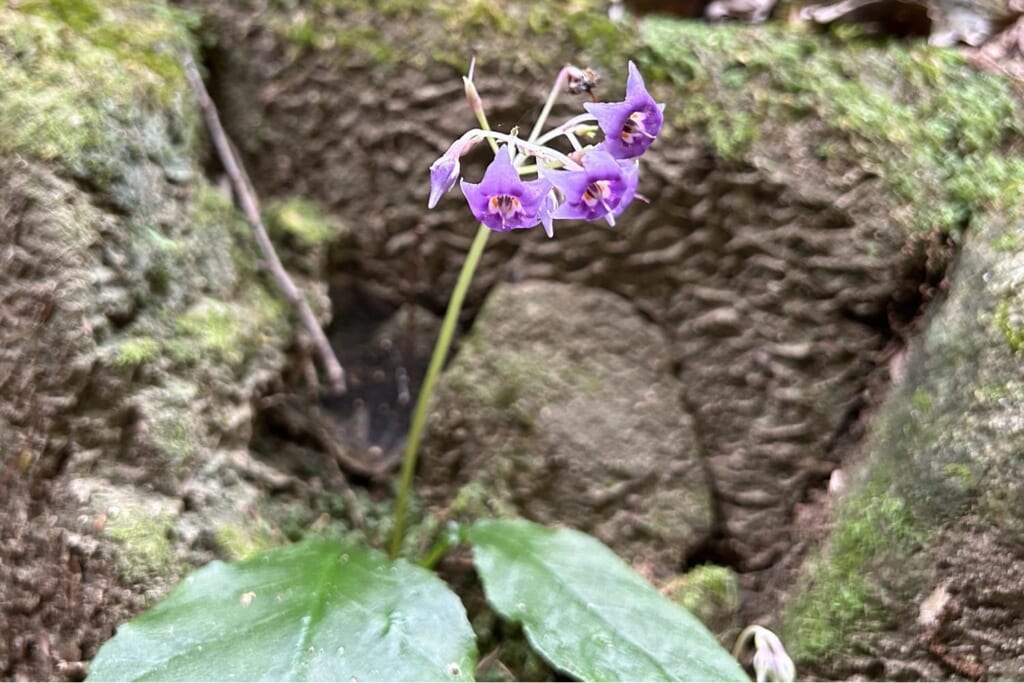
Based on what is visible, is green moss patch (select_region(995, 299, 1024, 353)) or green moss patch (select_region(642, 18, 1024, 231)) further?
green moss patch (select_region(642, 18, 1024, 231))

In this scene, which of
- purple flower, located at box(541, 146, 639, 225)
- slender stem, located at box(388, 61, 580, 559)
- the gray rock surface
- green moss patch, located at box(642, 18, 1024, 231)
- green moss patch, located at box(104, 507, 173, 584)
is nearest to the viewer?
purple flower, located at box(541, 146, 639, 225)

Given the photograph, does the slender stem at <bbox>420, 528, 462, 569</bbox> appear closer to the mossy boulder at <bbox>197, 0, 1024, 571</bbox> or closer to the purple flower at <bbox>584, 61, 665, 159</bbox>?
the mossy boulder at <bbox>197, 0, 1024, 571</bbox>

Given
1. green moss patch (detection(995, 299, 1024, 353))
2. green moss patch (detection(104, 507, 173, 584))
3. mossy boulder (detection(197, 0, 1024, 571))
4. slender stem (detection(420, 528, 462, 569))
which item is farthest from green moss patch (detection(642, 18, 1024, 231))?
green moss patch (detection(104, 507, 173, 584))

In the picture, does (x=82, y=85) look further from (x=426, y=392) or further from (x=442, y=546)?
(x=442, y=546)

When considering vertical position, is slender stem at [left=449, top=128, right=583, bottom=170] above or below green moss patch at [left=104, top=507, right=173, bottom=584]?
above

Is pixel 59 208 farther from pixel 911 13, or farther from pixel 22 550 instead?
pixel 911 13

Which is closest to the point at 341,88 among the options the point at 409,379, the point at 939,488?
the point at 409,379
